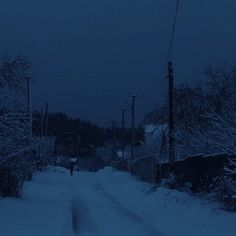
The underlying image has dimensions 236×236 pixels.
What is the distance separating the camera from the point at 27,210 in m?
22.4

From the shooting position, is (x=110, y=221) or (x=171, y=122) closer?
(x=110, y=221)

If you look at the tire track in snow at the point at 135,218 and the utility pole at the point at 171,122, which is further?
the utility pole at the point at 171,122

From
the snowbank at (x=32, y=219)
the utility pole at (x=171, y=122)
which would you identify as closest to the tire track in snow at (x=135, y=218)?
the snowbank at (x=32, y=219)

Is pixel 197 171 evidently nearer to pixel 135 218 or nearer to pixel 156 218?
pixel 135 218

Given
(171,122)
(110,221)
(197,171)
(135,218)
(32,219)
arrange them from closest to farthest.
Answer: (32,219)
(110,221)
(135,218)
(197,171)
(171,122)

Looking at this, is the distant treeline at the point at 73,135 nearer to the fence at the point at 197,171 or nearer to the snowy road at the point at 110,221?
the fence at the point at 197,171

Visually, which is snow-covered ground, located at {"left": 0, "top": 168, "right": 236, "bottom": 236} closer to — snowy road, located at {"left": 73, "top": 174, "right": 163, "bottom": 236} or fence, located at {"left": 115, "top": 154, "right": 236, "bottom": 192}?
snowy road, located at {"left": 73, "top": 174, "right": 163, "bottom": 236}

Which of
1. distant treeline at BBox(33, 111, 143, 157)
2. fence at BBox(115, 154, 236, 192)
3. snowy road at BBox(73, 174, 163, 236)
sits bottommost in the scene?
snowy road at BBox(73, 174, 163, 236)

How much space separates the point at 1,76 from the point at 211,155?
29.9 feet

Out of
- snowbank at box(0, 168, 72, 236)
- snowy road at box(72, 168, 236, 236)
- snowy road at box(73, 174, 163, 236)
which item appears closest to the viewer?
snowbank at box(0, 168, 72, 236)

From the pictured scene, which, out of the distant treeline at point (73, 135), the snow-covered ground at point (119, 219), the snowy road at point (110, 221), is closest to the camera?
the snow-covered ground at point (119, 219)

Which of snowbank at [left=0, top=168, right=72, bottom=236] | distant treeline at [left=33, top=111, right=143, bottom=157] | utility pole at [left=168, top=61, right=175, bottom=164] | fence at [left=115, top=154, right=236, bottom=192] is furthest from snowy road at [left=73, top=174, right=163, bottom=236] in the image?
distant treeline at [left=33, top=111, right=143, bottom=157]

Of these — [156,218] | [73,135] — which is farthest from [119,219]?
[73,135]

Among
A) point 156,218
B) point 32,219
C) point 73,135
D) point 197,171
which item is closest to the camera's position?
point 32,219
